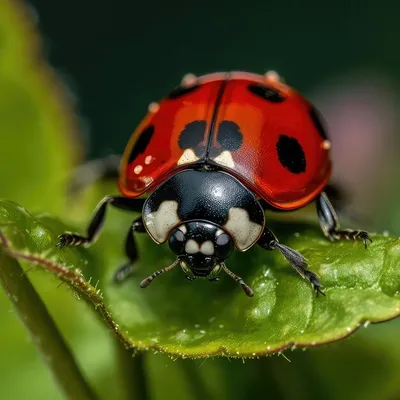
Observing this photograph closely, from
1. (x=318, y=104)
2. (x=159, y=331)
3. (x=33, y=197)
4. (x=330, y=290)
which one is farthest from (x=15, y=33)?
(x=318, y=104)

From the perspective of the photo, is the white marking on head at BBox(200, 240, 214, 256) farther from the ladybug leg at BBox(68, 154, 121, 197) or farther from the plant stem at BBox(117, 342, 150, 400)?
the ladybug leg at BBox(68, 154, 121, 197)

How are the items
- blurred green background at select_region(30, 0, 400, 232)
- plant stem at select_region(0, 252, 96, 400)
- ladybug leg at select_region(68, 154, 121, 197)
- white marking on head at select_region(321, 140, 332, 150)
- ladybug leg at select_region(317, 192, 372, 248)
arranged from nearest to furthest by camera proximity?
plant stem at select_region(0, 252, 96, 400)
ladybug leg at select_region(317, 192, 372, 248)
white marking on head at select_region(321, 140, 332, 150)
ladybug leg at select_region(68, 154, 121, 197)
blurred green background at select_region(30, 0, 400, 232)

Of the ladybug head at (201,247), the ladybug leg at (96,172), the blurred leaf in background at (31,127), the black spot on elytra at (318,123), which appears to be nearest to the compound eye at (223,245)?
the ladybug head at (201,247)

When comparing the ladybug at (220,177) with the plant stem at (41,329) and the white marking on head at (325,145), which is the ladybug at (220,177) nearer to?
the white marking on head at (325,145)

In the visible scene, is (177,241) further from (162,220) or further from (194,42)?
(194,42)

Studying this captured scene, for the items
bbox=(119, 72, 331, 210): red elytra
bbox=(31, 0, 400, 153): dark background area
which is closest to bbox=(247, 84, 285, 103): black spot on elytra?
bbox=(119, 72, 331, 210): red elytra

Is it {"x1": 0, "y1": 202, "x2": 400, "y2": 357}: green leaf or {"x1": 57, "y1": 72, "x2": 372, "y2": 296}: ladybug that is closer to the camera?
{"x1": 0, "y1": 202, "x2": 400, "y2": 357}: green leaf

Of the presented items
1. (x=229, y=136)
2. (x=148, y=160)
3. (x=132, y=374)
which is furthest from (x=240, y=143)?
(x=132, y=374)
